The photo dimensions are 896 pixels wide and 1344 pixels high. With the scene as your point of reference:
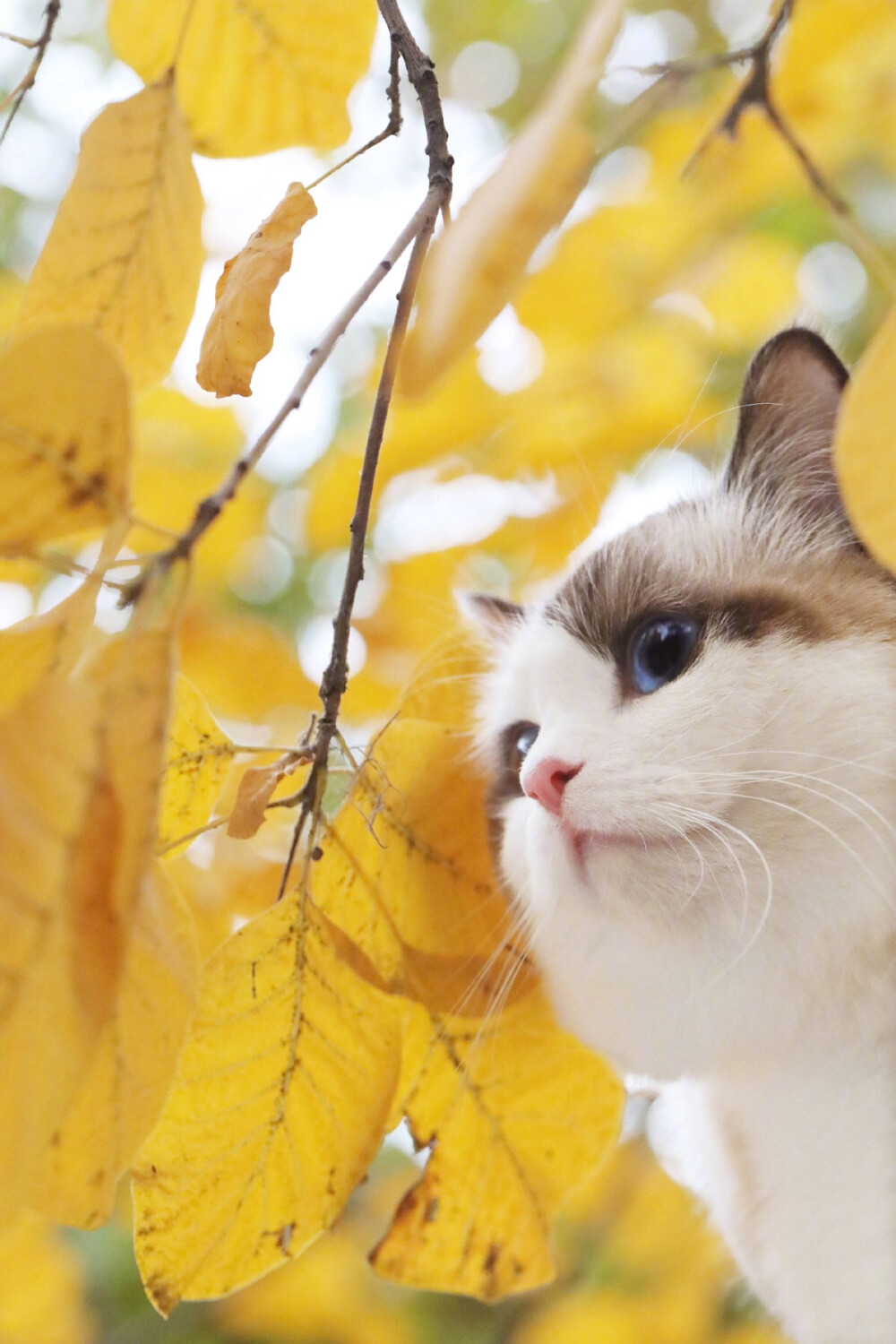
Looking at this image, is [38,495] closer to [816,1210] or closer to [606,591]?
[606,591]

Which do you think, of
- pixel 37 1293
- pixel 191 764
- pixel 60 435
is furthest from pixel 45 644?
pixel 37 1293

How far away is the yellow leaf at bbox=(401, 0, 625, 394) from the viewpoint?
0.34 metres

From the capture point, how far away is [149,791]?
11.6 inches

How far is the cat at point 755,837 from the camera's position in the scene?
1.99 ft

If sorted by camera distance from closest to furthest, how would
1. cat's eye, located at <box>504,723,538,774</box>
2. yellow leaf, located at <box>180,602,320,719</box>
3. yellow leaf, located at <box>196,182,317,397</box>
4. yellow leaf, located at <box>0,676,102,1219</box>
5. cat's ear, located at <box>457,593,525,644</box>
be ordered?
yellow leaf, located at <box>0,676,102,1219</box>
yellow leaf, located at <box>196,182,317,397</box>
cat's eye, located at <box>504,723,538,774</box>
cat's ear, located at <box>457,593,525,644</box>
yellow leaf, located at <box>180,602,320,719</box>

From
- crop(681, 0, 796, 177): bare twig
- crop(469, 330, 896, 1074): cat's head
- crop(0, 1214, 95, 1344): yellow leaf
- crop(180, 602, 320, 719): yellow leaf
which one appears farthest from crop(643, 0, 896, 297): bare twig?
crop(0, 1214, 95, 1344): yellow leaf

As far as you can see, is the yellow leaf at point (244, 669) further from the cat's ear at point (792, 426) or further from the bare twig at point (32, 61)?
the bare twig at point (32, 61)

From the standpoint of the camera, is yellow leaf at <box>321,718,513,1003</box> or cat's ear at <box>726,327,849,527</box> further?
cat's ear at <box>726,327,849,527</box>

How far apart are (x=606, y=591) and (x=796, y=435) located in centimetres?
18

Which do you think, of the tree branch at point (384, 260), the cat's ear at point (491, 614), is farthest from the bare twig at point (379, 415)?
the cat's ear at point (491, 614)

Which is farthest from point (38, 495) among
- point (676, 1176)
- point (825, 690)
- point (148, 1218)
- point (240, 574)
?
point (240, 574)

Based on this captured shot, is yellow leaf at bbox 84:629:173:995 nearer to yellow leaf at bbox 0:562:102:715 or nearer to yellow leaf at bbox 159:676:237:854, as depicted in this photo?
yellow leaf at bbox 0:562:102:715

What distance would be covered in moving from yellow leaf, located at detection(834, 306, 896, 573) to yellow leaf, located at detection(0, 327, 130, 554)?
21 centimetres

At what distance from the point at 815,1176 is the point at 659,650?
330 millimetres
